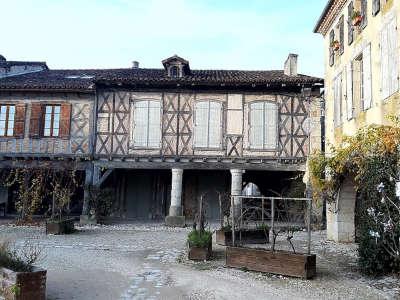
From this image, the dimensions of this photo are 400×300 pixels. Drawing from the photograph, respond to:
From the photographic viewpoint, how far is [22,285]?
4.71m

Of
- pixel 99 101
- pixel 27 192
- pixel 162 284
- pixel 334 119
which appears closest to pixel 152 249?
pixel 162 284

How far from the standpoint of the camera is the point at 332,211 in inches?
434

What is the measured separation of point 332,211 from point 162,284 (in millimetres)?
6263

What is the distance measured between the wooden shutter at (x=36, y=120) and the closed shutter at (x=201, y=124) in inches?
235

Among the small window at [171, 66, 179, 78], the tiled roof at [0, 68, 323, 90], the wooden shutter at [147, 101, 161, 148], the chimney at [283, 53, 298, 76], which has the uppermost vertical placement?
the chimney at [283, 53, 298, 76]

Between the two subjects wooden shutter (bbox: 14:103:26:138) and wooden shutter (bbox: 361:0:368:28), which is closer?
wooden shutter (bbox: 361:0:368:28)

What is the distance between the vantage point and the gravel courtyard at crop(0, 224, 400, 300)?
19.2 feet

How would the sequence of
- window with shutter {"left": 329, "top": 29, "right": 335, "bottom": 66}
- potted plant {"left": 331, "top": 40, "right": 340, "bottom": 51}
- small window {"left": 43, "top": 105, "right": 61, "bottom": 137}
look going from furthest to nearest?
small window {"left": 43, "top": 105, "right": 61, "bottom": 137}, window with shutter {"left": 329, "top": 29, "right": 335, "bottom": 66}, potted plant {"left": 331, "top": 40, "right": 340, "bottom": 51}

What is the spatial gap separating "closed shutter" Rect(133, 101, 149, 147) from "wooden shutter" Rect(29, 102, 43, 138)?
3.66 m

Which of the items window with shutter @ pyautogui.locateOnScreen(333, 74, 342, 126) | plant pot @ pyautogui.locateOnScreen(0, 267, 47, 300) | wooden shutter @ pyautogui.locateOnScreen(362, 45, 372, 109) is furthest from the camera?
window with shutter @ pyautogui.locateOnScreen(333, 74, 342, 126)

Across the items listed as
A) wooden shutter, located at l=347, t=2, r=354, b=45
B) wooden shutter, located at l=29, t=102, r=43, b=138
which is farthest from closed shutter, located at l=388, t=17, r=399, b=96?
wooden shutter, located at l=29, t=102, r=43, b=138

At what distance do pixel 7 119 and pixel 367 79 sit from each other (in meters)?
13.1

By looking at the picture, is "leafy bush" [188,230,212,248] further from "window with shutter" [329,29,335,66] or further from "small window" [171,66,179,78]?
"small window" [171,66,179,78]

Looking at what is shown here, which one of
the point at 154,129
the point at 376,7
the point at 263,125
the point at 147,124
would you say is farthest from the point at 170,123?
the point at 376,7
